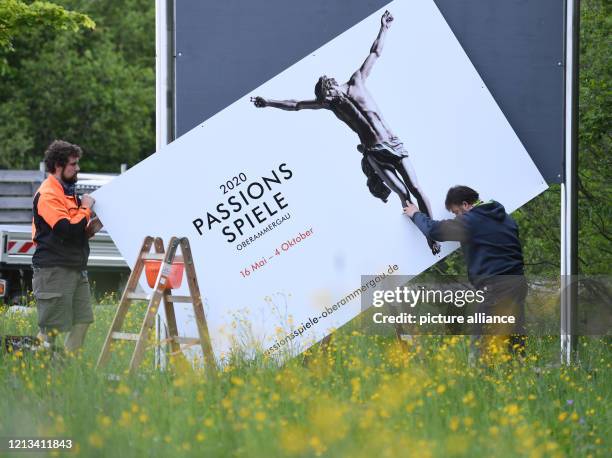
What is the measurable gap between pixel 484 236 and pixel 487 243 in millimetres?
53

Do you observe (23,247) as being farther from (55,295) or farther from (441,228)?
(441,228)

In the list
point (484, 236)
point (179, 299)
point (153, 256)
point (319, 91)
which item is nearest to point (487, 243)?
point (484, 236)

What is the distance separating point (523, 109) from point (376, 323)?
1982 mm

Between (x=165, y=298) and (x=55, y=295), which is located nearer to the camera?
(x=165, y=298)

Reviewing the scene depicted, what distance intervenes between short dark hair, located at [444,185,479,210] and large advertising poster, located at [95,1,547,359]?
0.13 metres

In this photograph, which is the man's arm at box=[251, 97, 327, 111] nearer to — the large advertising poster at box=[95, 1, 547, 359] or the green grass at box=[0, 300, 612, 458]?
the large advertising poster at box=[95, 1, 547, 359]

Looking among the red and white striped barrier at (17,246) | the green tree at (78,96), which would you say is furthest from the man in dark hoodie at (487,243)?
the green tree at (78,96)

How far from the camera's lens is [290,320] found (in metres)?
7.37

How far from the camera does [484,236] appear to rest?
24.3ft

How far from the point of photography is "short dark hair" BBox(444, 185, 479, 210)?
7.46 metres

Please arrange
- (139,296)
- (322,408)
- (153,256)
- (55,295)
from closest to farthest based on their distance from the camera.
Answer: (322,408), (139,296), (153,256), (55,295)

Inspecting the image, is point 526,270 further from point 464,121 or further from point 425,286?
point 464,121

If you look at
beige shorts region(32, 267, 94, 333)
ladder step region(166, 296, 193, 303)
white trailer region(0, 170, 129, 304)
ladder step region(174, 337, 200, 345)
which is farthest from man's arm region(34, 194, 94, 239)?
white trailer region(0, 170, 129, 304)

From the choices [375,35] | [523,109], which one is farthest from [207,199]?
[523,109]
